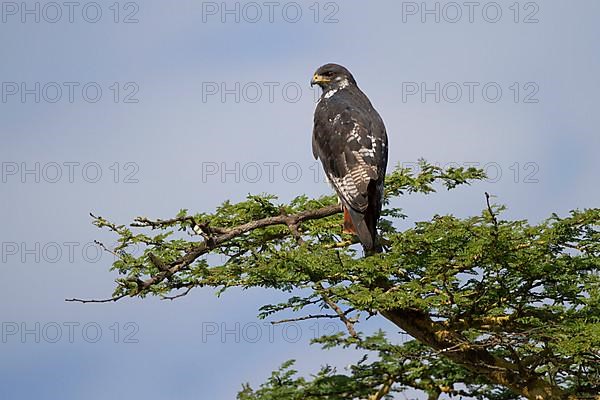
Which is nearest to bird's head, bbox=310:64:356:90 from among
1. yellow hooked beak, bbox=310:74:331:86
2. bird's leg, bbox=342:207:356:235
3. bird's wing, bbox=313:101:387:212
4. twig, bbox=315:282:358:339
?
yellow hooked beak, bbox=310:74:331:86

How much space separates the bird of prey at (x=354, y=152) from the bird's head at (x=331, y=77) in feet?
0.13

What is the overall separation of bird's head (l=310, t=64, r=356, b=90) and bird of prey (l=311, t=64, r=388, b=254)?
0.04m

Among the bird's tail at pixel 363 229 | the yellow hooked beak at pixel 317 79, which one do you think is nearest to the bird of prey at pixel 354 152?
the bird's tail at pixel 363 229

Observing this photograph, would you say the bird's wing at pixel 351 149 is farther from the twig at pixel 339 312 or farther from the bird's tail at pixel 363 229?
the twig at pixel 339 312

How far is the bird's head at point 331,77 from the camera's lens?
46.1 feet

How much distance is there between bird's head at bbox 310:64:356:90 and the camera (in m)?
14.0

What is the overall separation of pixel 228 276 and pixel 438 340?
2.61m

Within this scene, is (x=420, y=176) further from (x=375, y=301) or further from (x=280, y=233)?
(x=375, y=301)

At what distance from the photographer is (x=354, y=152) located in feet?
40.4

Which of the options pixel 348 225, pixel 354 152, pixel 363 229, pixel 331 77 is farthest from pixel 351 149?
pixel 331 77

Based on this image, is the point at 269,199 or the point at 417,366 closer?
the point at 417,366

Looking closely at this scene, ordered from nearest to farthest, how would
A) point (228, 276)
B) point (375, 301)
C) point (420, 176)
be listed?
point (375, 301), point (228, 276), point (420, 176)

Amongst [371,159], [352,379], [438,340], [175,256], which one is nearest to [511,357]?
[438,340]

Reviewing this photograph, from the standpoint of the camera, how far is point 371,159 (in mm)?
12234
